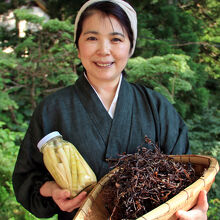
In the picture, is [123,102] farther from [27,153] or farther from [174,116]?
[27,153]

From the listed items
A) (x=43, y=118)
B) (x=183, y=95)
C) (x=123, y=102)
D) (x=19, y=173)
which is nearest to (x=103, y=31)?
(x=123, y=102)

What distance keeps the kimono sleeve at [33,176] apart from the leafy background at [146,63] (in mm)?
1718

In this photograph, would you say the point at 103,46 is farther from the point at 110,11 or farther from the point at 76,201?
the point at 76,201

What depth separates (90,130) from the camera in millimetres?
1449

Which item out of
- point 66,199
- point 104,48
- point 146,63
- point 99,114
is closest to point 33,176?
point 66,199

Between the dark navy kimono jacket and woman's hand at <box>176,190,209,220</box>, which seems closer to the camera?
woman's hand at <box>176,190,209,220</box>

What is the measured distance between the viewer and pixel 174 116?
62.4 inches

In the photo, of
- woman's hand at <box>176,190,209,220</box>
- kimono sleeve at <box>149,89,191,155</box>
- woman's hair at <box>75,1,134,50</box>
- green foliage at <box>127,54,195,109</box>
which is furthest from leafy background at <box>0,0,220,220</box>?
woman's hand at <box>176,190,209,220</box>

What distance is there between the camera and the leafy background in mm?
3283

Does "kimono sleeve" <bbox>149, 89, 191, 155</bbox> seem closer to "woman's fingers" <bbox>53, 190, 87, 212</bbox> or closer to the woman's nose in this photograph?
the woman's nose

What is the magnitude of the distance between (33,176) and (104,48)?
0.83 metres

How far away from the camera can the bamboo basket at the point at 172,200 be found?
908mm

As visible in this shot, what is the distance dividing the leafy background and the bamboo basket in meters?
1.92

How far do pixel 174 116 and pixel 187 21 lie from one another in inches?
117
